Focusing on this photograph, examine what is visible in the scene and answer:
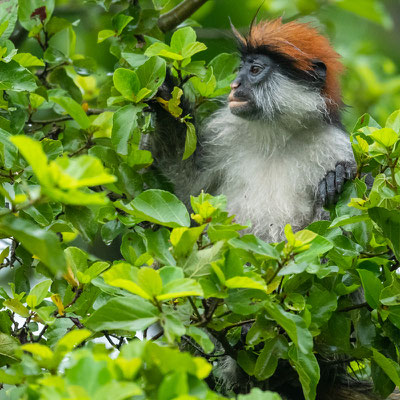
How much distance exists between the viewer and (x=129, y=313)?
2.00 meters

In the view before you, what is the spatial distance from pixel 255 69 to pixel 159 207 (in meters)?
2.26

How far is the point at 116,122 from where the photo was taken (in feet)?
10.2

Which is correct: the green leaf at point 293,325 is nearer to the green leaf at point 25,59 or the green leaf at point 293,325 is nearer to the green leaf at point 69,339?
the green leaf at point 69,339

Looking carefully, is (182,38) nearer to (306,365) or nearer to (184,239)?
(184,239)

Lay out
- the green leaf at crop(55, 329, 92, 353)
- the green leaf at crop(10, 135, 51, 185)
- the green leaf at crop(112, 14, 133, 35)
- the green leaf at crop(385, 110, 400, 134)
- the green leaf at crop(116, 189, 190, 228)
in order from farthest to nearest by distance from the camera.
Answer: the green leaf at crop(112, 14, 133, 35), the green leaf at crop(385, 110, 400, 134), the green leaf at crop(116, 189, 190, 228), the green leaf at crop(55, 329, 92, 353), the green leaf at crop(10, 135, 51, 185)

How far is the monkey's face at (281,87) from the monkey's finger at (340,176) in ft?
1.71

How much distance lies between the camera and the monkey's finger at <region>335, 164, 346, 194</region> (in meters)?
3.83

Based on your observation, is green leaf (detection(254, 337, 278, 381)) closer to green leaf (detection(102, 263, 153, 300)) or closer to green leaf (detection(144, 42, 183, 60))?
green leaf (detection(102, 263, 153, 300))

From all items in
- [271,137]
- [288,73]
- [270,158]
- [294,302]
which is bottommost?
[270,158]

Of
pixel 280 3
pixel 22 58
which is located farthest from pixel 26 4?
pixel 280 3

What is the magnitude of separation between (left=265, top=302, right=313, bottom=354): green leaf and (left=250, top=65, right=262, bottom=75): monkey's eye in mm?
2426

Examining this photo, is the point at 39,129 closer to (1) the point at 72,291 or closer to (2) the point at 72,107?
(2) the point at 72,107

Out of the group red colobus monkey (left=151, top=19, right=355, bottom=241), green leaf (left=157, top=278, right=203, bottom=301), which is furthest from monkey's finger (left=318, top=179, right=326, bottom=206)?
green leaf (left=157, top=278, right=203, bottom=301)

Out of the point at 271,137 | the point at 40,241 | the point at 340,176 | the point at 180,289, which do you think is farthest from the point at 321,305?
the point at 271,137
